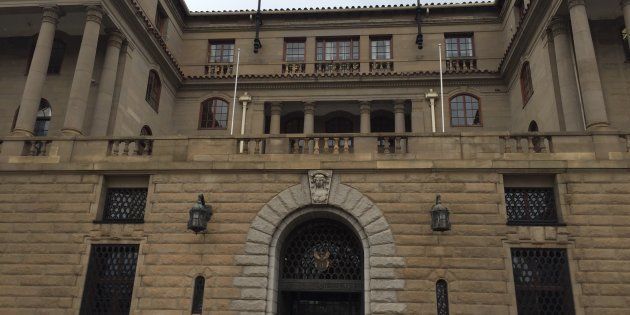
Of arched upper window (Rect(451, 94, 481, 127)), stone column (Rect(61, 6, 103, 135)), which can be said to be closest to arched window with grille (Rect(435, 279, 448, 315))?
stone column (Rect(61, 6, 103, 135))

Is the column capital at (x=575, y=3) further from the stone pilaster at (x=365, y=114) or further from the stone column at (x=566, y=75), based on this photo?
the stone pilaster at (x=365, y=114)

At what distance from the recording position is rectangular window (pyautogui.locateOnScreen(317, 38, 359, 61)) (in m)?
28.5

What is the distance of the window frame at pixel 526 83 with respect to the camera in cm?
2305

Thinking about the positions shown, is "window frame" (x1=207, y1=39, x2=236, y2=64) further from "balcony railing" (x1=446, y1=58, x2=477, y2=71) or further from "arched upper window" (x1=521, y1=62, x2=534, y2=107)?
"arched upper window" (x1=521, y1=62, x2=534, y2=107)

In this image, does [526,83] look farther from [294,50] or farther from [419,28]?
[294,50]

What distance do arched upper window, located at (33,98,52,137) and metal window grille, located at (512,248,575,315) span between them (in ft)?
66.2

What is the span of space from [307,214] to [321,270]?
1.75 meters

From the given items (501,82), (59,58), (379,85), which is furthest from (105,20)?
(501,82)

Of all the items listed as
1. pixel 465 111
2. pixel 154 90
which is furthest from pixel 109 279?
pixel 465 111

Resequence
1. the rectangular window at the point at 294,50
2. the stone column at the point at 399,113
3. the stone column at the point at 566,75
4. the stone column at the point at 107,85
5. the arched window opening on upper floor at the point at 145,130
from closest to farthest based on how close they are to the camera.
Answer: the stone column at the point at 566,75 < the stone column at the point at 107,85 < the arched window opening on upper floor at the point at 145,130 < the stone column at the point at 399,113 < the rectangular window at the point at 294,50

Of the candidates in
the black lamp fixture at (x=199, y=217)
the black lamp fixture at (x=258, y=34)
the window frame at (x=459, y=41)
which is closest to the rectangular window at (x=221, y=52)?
the black lamp fixture at (x=258, y=34)

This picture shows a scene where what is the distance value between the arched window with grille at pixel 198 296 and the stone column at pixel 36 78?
29.2 feet

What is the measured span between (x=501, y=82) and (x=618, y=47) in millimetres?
6791

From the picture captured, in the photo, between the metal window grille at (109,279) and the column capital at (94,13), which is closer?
the metal window grille at (109,279)
